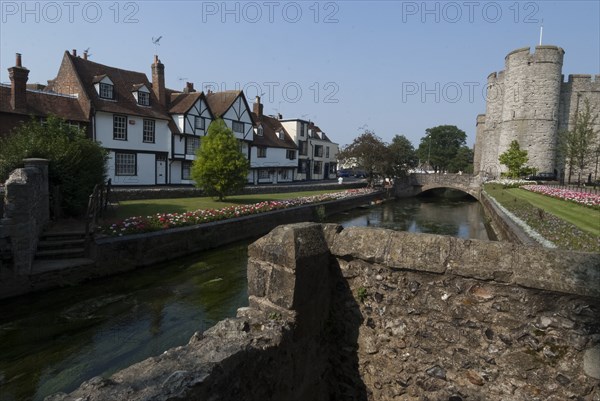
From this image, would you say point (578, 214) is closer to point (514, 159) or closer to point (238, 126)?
point (514, 159)

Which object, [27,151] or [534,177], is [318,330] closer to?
[27,151]

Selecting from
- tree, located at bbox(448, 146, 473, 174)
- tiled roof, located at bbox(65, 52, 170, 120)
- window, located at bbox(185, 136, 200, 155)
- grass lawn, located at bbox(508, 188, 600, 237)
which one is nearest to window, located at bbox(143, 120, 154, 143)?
tiled roof, located at bbox(65, 52, 170, 120)

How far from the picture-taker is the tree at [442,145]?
93062 millimetres

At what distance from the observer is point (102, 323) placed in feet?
28.8

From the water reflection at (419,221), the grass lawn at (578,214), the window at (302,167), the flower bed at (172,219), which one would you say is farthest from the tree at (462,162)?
the flower bed at (172,219)

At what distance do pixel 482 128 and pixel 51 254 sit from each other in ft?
199

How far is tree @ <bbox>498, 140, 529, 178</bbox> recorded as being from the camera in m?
39.8

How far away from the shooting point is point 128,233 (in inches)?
519

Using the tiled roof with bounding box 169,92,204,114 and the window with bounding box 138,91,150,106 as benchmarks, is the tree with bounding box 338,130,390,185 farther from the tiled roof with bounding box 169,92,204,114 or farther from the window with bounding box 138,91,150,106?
the window with bounding box 138,91,150,106

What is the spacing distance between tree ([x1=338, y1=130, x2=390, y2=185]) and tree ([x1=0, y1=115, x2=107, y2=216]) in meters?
34.8

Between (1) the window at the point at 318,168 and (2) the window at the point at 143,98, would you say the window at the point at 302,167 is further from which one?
(2) the window at the point at 143,98

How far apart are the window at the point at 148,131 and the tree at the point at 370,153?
81.2 feet

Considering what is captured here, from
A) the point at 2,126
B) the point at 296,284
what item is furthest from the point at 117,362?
the point at 2,126

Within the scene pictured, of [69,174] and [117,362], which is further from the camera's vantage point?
[69,174]
